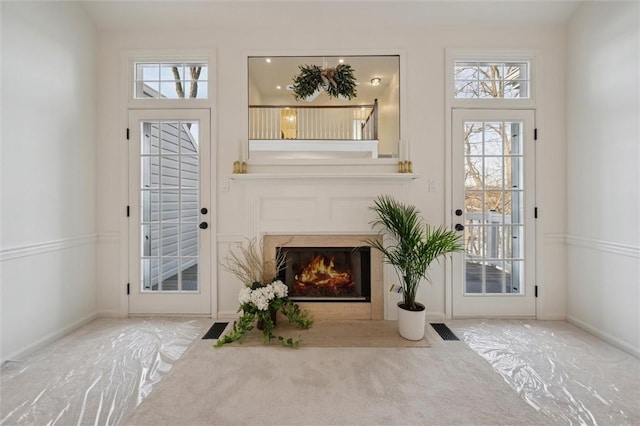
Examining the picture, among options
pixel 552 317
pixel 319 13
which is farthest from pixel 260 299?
pixel 552 317

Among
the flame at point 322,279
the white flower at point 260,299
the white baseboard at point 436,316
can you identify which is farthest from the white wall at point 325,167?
the white flower at point 260,299

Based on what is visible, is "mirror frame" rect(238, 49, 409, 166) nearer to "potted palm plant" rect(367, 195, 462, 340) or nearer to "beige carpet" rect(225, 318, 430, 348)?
"potted palm plant" rect(367, 195, 462, 340)

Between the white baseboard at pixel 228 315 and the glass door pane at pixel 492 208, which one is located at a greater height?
the glass door pane at pixel 492 208

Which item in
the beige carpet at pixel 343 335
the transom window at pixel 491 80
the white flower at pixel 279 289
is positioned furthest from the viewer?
the transom window at pixel 491 80

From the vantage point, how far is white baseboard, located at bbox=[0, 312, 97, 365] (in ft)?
6.93

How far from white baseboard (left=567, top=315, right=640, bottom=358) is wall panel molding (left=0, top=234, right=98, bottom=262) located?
459cm

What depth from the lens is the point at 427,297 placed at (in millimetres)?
2898

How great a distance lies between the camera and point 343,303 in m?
2.87

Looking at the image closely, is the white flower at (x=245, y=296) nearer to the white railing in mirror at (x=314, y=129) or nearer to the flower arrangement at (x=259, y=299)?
the flower arrangement at (x=259, y=299)

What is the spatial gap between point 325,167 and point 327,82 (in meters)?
0.81

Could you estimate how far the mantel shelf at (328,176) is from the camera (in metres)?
2.68

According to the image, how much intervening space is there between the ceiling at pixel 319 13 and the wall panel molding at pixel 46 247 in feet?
6.81

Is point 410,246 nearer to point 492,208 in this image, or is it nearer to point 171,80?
point 492,208

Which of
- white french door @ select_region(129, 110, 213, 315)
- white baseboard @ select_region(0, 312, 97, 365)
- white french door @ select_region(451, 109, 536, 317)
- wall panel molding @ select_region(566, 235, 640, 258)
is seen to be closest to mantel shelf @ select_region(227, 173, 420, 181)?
white french door @ select_region(129, 110, 213, 315)
